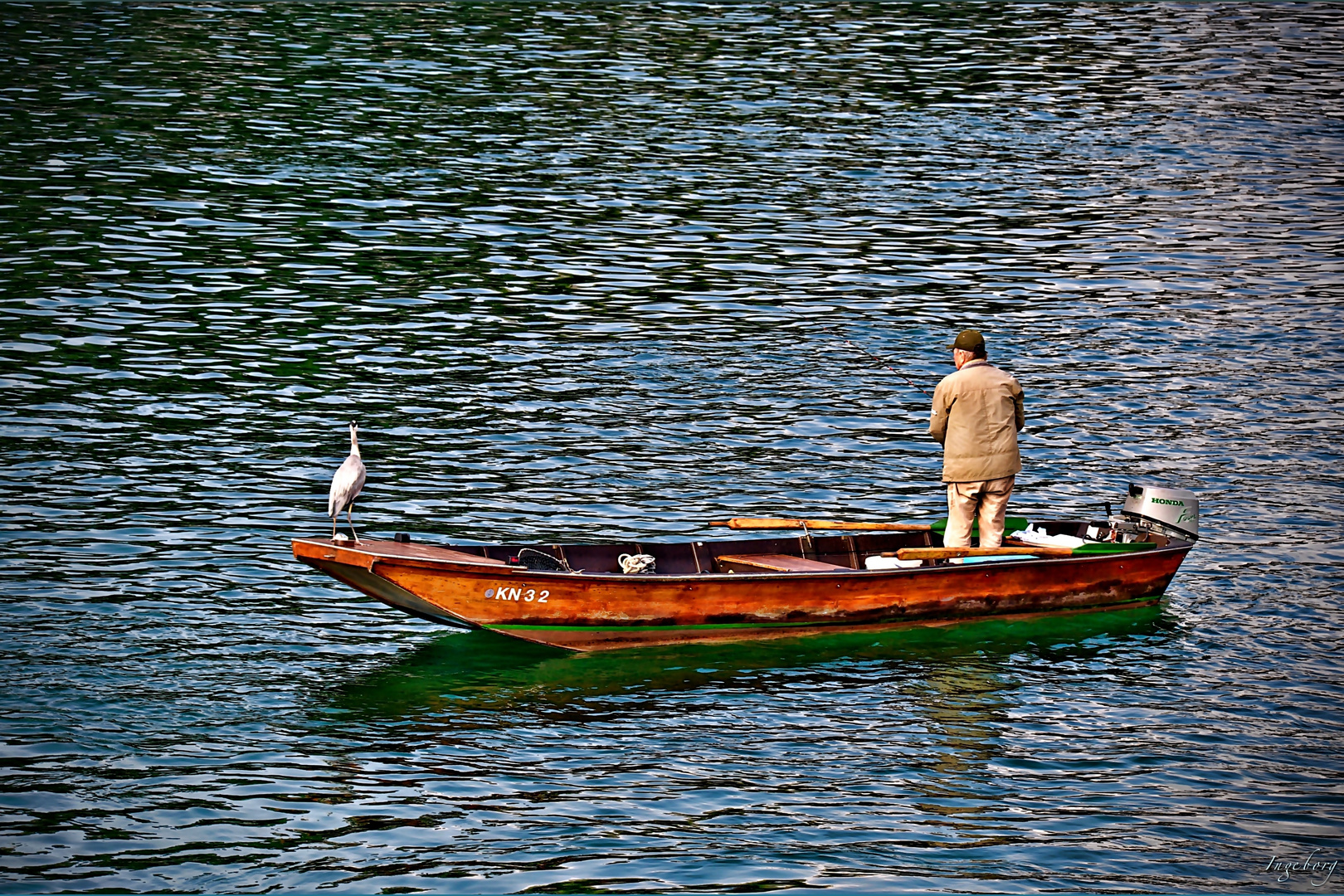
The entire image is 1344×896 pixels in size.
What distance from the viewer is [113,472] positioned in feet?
62.7

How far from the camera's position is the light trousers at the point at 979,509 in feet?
53.7

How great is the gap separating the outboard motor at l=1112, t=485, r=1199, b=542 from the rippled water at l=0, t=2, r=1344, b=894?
2.65ft

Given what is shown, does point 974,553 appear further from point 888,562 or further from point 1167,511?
point 1167,511

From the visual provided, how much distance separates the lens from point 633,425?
70.3 feet

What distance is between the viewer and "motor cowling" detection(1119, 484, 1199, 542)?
17.0 m

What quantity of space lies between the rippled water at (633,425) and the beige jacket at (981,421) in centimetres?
159

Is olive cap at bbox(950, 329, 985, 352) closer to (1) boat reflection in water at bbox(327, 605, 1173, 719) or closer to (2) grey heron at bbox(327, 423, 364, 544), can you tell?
(1) boat reflection in water at bbox(327, 605, 1173, 719)

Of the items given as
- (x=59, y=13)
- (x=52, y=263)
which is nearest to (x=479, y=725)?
(x=52, y=263)

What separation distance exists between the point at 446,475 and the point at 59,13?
31.4 m

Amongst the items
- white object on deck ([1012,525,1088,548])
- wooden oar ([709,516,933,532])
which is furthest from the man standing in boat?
wooden oar ([709,516,933,532])

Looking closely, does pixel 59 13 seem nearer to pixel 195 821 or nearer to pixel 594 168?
pixel 594 168

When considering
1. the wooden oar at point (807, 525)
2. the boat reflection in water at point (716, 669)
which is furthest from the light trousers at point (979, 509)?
the boat reflection in water at point (716, 669)

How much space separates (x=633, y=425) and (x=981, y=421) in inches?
249
